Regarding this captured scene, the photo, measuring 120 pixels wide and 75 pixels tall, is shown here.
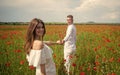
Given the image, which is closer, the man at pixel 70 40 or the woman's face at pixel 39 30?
the woman's face at pixel 39 30

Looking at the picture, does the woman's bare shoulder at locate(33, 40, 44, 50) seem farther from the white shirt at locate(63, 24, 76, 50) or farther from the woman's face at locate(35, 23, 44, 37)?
the white shirt at locate(63, 24, 76, 50)

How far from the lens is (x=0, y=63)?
16.8 feet

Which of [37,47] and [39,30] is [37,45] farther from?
[39,30]

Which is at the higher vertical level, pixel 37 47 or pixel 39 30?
pixel 39 30

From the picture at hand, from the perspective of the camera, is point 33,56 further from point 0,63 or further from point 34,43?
point 0,63

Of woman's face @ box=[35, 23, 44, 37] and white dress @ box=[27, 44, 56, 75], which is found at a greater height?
woman's face @ box=[35, 23, 44, 37]

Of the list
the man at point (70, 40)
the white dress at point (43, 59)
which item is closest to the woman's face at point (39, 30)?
the white dress at point (43, 59)

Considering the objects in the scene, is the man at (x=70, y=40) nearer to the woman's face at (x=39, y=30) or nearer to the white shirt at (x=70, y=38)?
the white shirt at (x=70, y=38)

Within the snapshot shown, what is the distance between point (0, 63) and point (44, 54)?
2675 mm

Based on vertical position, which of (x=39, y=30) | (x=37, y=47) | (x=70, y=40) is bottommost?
(x=70, y=40)

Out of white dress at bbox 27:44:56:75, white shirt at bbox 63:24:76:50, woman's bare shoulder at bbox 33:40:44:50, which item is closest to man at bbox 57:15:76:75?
white shirt at bbox 63:24:76:50

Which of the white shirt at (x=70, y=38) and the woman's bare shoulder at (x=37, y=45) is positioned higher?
the woman's bare shoulder at (x=37, y=45)

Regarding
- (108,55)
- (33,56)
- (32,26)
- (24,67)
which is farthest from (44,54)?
(108,55)

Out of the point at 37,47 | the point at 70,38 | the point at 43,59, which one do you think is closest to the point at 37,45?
the point at 37,47
